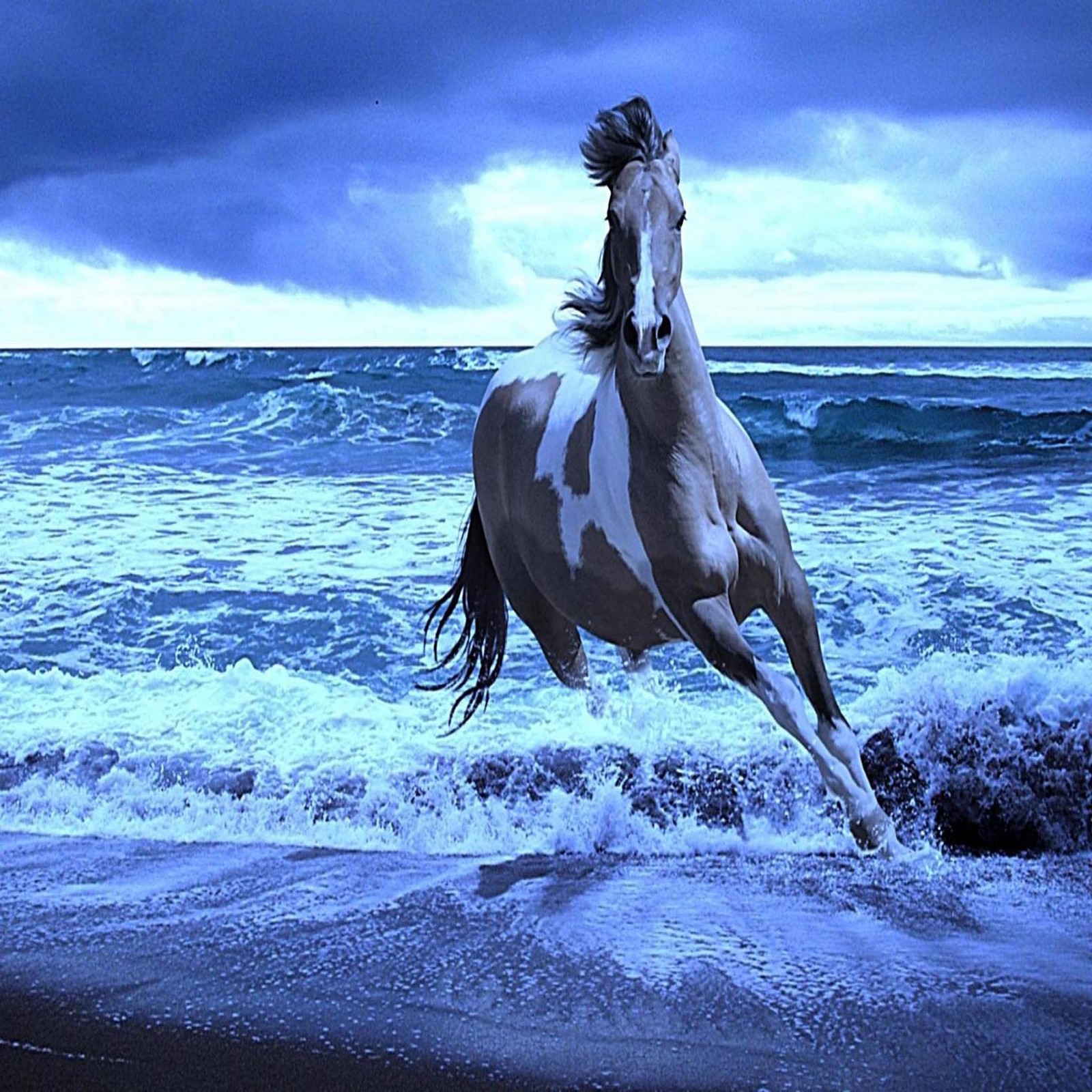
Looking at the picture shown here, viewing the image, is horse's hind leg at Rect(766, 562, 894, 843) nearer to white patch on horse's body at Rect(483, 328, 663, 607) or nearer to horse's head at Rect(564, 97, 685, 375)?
white patch on horse's body at Rect(483, 328, 663, 607)

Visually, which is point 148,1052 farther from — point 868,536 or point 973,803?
point 868,536

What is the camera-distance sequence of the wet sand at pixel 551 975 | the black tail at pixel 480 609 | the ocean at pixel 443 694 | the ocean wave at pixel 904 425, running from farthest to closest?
the ocean wave at pixel 904 425 < the black tail at pixel 480 609 < the ocean at pixel 443 694 < the wet sand at pixel 551 975

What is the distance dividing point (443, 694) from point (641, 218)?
3.64 metres

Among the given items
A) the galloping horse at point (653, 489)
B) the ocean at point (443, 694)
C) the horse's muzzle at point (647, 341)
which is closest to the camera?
the horse's muzzle at point (647, 341)

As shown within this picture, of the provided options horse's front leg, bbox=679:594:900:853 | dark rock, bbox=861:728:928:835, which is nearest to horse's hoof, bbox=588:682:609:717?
dark rock, bbox=861:728:928:835

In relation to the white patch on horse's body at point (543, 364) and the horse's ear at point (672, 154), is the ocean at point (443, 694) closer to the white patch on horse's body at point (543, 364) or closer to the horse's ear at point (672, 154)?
the white patch on horse's body at point (543, 364)

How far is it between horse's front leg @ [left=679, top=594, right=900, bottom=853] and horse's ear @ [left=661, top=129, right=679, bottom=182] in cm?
95

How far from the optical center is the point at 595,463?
347 cm

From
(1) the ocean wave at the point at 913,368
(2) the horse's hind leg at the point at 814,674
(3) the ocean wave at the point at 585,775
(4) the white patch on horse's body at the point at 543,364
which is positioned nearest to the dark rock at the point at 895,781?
(3) the ocean wave at the point at 585,775

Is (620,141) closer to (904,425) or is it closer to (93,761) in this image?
(93,761)

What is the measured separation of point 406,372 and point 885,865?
22356 mm

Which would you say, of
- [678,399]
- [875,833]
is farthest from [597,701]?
[678,399]

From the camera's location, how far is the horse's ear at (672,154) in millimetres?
2959

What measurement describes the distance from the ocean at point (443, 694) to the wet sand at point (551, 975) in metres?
0.53
